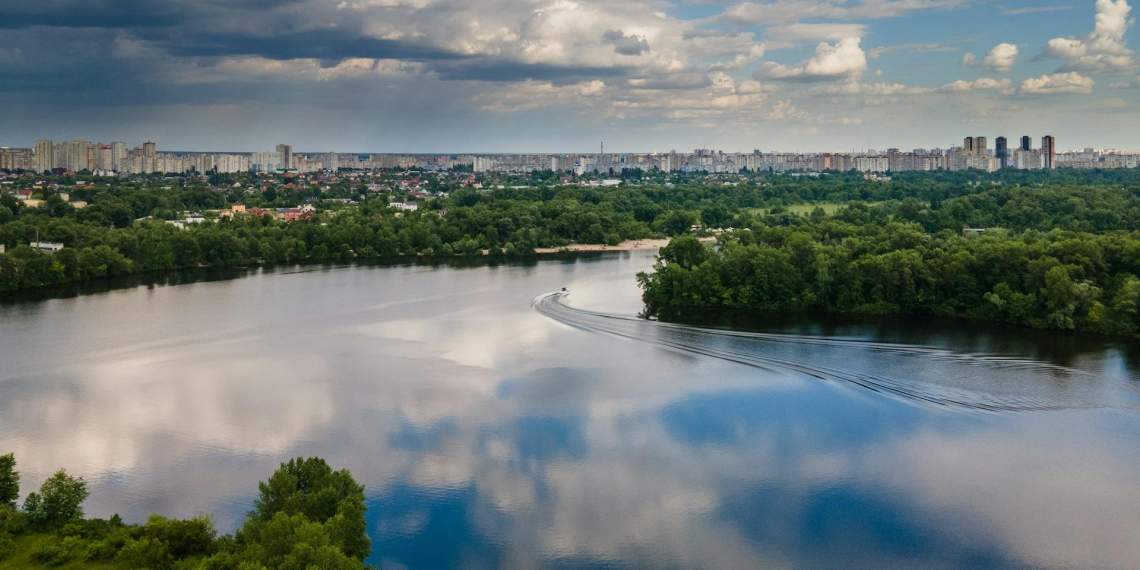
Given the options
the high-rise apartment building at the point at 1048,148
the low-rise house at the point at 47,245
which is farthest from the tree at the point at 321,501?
the high-rise apartment building at the point at 1048,148

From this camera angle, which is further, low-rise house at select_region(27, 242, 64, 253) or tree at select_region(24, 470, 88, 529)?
low-rise house at select_region(27, 242, 64, 253)

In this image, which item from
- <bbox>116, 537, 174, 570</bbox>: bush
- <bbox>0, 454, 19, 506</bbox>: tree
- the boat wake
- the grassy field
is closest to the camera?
<bbox>116, 537, 174, 570</bbox>: bush

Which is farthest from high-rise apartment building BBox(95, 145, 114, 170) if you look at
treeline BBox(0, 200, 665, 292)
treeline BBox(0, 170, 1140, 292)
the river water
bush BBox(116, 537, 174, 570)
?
bush BBox(116, 537, 174, 570)

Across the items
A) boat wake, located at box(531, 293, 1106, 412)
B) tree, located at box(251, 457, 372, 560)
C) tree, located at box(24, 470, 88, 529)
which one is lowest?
tree, located at box(24, 470, 88, 529)

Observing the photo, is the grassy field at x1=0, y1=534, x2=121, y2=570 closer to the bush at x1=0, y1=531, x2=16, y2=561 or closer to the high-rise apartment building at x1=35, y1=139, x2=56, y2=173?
the bush at x1=0, y1=531, x2=16, y2=561

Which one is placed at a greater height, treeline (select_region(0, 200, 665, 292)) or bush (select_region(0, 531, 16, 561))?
treeline (select_region(0, 200, 665, 292))

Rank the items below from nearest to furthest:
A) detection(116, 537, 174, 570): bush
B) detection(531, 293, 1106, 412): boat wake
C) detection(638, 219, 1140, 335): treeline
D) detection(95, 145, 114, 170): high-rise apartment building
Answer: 1. detection(116, 537, 174, 570): bush
2. detection(531, 293, 1106, 412): boat wake
3. detection(638, 219, 1140, 335): treeline
4. detection(95, 145, 114, 170): high-rise apartment building

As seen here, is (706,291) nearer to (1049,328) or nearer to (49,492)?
(1049,328)

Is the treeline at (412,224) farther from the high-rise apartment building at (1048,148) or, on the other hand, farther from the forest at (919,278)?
the high-rise apartment building at (1048,148)
